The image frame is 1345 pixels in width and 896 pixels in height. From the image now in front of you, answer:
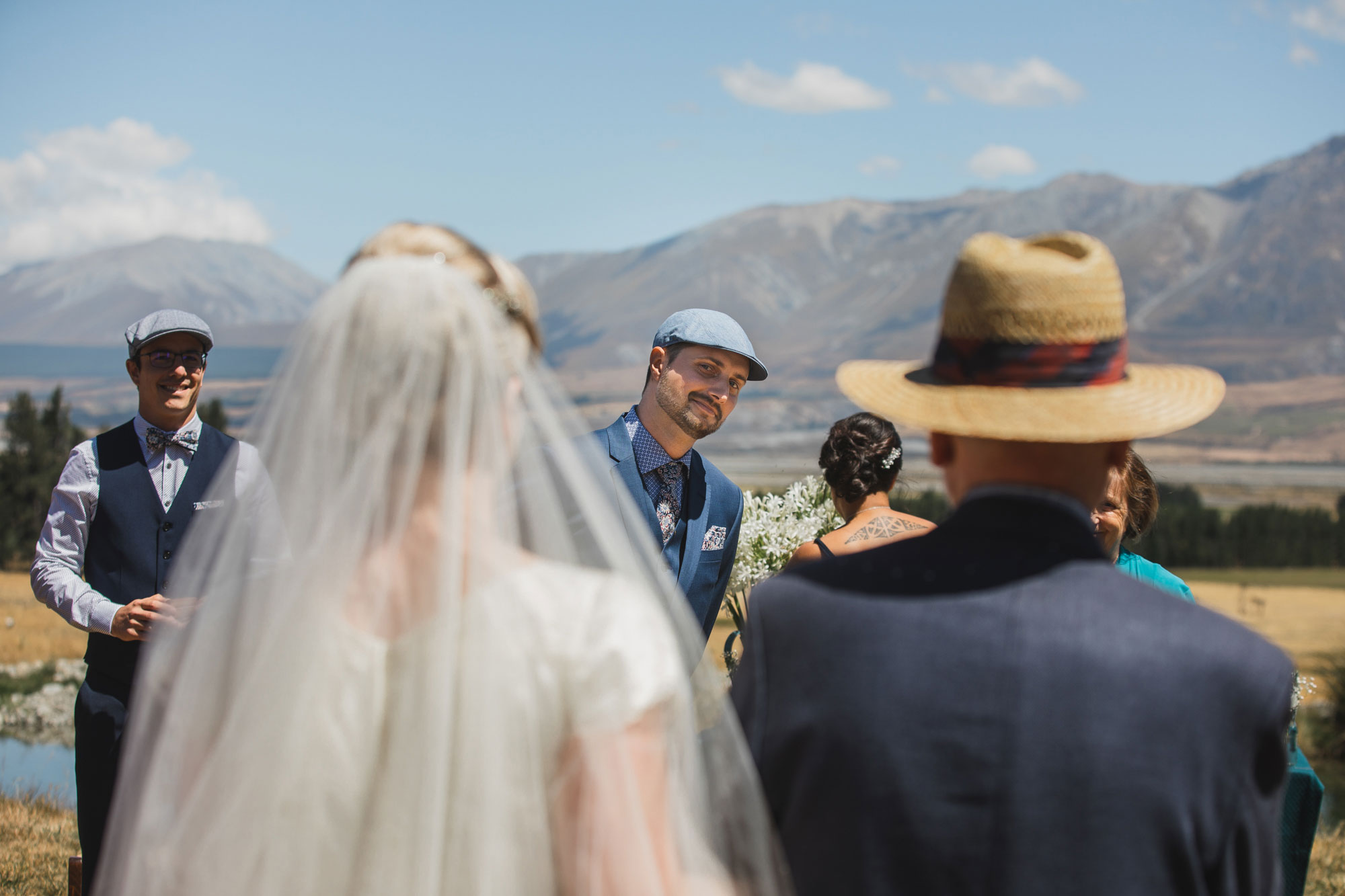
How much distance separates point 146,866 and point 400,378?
0.93 meters

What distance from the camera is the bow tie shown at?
4.43 metres

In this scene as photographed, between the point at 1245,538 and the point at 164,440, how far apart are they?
3333 inches

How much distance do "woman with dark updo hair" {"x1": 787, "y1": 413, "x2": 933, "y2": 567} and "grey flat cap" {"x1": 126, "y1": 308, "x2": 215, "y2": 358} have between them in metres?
2.77

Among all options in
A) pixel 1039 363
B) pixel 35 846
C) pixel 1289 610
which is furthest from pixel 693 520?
pixel 1289 610

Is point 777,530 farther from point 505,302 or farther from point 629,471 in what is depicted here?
point 505,302

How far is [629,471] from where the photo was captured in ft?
15.4

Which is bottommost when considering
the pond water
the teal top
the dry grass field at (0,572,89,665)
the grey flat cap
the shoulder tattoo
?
the dry grass field at (0,572,89,665)

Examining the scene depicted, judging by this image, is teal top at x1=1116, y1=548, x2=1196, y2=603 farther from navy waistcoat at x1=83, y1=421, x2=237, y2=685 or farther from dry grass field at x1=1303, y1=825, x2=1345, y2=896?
navy waistcoat at x1=83, y1=421, x2=237, y2=685

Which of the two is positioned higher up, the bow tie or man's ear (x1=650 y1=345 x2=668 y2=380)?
man's ear (x1=650 y1=345 x2=668 y2=380)

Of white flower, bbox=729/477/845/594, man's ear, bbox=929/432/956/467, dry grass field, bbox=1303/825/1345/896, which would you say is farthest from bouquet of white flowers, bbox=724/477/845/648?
dry grass field, bbox=1303/825/1345/896

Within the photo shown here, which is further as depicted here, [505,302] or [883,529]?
[883,529]

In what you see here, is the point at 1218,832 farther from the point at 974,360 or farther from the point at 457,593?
the point at 457,593

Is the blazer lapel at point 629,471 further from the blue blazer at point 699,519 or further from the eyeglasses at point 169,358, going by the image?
the eyeglasses at point 169,358

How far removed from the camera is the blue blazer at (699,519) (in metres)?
4.64
